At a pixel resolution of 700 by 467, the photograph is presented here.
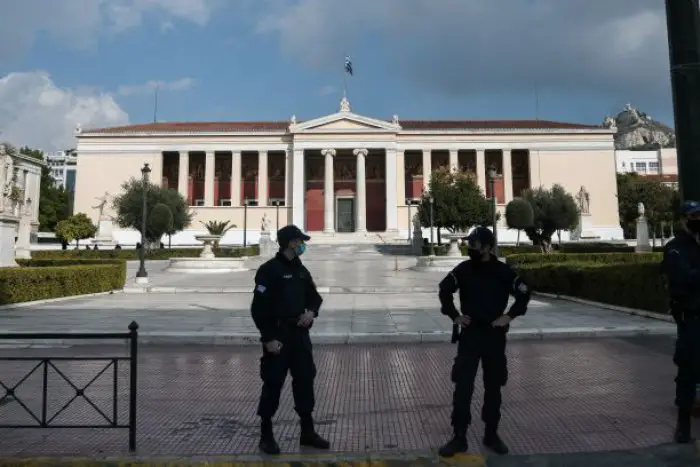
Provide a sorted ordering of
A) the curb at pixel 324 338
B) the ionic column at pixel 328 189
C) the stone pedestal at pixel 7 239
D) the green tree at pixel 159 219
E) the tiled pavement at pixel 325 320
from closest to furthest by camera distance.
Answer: the curb at pixel 324 338
the tiled pavement at pixel 325 320
the stone pedestal at pixel 7 239
the green tree at pixel 159 219
the ionic column at pixel 328 189

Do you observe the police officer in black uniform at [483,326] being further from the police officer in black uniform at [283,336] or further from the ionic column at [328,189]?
the ionic column at [328,189]

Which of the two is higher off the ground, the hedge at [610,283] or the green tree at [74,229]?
the green tree at [74,229]

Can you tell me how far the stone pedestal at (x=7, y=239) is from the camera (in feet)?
54.3

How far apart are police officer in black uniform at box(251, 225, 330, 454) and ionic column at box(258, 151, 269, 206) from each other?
56.5 metres

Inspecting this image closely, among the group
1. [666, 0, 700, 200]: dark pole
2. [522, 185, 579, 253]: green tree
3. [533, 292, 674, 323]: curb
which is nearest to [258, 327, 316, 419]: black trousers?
[666, 0, 700, 200]: dark pole

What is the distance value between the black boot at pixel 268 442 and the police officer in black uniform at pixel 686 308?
317cm

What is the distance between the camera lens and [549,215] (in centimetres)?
3781

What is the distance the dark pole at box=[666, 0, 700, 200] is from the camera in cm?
486

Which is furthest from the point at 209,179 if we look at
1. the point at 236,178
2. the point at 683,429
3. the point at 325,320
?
the point at 683,429

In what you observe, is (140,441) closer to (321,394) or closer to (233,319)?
(321,394)

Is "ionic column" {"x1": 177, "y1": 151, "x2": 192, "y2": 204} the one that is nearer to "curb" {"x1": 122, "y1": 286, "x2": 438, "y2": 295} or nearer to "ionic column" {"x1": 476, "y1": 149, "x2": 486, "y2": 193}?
"ionic column" {"x1": 476, "y1": 149, "x2": 486, "y2": 193}

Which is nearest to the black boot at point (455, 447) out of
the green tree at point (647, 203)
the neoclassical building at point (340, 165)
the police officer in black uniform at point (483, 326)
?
the police officer in black uniform at point (483, 326)

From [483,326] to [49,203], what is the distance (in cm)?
8689

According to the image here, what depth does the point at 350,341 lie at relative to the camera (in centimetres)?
914
